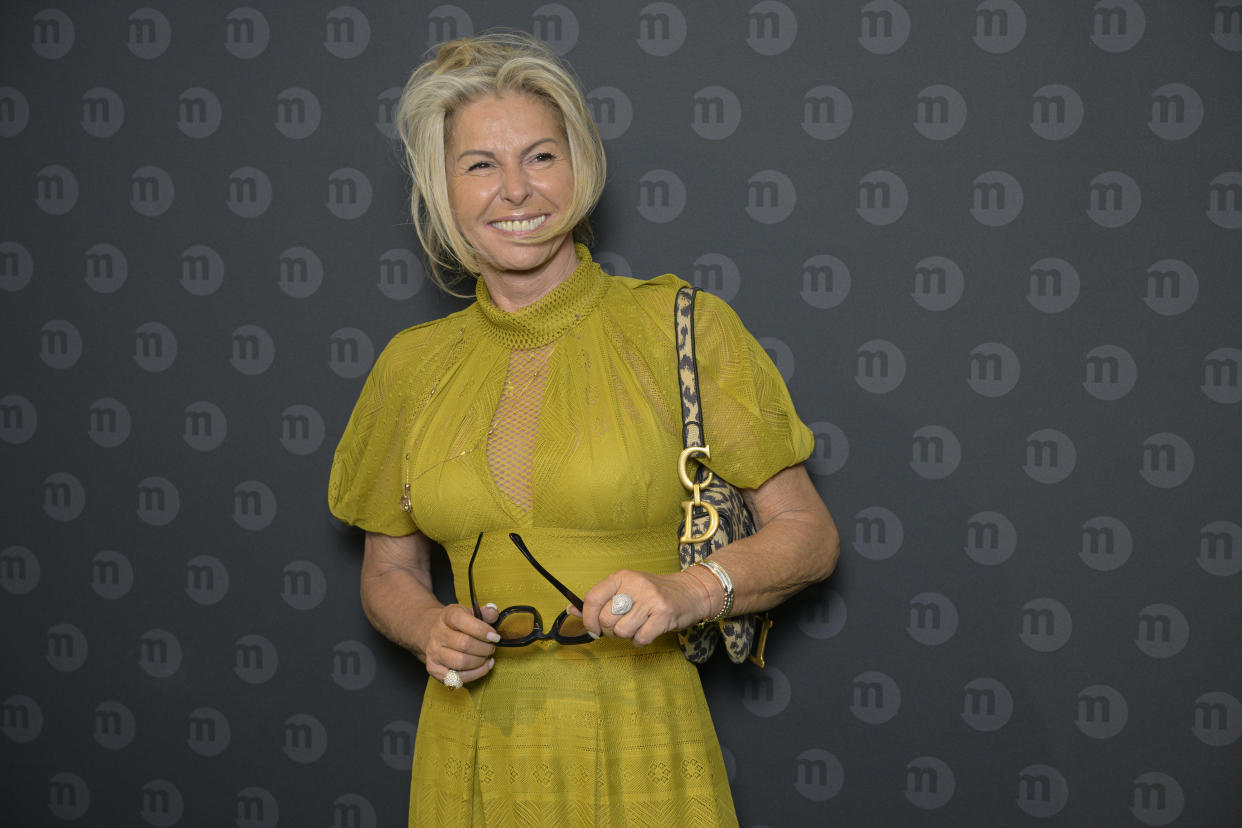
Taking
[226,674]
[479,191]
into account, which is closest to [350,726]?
[226,674]

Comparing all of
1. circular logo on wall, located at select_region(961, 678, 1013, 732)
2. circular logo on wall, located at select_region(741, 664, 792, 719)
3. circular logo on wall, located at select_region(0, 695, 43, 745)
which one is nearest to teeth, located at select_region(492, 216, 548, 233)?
circular logo on wall, located at select_region(741, 664, 792, 719)

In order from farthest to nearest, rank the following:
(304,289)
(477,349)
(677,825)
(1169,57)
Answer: (304,289)
(1169,57)
(477,349)
(677,825)

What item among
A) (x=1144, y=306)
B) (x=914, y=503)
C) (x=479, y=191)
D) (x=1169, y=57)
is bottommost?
(x=914, y=503)

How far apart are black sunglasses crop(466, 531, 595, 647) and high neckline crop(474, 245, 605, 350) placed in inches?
12.4

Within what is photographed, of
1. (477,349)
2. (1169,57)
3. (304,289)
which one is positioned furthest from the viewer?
(304,289)

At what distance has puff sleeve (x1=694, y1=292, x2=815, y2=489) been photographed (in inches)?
61.6

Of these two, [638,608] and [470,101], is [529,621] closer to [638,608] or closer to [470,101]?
[638,608]

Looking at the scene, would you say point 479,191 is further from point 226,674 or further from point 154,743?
point 154,743

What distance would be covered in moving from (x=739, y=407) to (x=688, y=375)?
91mm

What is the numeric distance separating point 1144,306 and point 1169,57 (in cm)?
45

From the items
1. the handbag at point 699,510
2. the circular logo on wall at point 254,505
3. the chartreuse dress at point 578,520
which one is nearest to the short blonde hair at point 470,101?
the chartreuse dress at point 578,520

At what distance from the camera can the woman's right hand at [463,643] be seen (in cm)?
145

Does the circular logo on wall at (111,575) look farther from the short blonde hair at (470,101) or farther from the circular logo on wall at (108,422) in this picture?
the short blonde hair at (470,101)

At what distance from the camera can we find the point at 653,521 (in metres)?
1.56
